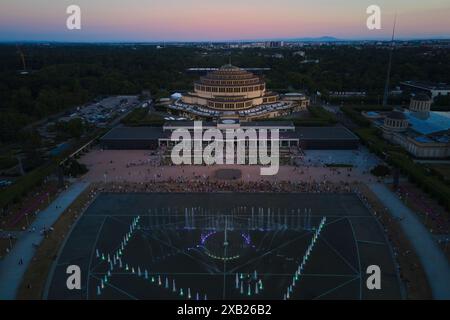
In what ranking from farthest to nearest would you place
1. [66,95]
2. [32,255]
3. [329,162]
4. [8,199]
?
[66,95] < [329,162] < [8,199] < [32,255]

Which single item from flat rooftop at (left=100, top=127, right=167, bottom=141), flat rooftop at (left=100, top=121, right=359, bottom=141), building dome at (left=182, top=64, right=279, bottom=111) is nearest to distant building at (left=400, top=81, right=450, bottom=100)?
building dome at (left=182, top=64, right=279, bottom=111)

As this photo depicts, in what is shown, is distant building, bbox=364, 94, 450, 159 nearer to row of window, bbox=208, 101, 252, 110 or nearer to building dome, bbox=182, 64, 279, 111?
building dome, bbox=182, 64, 279, 111

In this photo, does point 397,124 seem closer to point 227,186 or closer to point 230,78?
point 227,186

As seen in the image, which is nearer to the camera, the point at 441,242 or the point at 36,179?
the point at 441,242

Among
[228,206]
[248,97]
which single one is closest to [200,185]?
[228,206]

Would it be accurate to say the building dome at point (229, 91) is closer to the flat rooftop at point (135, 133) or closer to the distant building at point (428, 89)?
the flat rooftop at point (135, 133)

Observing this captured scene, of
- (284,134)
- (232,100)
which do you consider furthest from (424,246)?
(232,100)

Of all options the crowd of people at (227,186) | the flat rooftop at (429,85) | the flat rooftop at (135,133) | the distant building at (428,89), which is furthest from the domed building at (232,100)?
the flat rooftop at (429,85)
